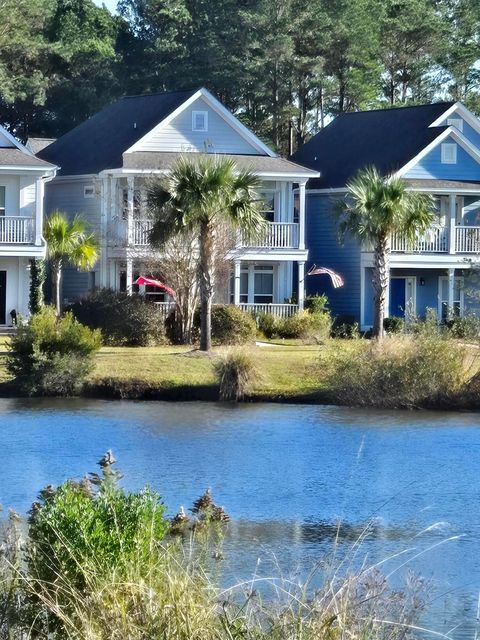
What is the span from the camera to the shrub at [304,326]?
145ft

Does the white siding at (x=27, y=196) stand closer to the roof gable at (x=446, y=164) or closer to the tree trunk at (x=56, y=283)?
the tree trunk at (x=56, y=283)

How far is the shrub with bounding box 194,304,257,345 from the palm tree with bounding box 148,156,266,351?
10.4 ft

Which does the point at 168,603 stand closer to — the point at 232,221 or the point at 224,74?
the point at 232,221

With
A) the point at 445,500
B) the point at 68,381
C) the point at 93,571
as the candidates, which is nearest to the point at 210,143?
the point at 68,381

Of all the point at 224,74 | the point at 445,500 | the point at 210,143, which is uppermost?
the point at 224,74

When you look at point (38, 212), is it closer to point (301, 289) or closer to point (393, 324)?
point (301, 289)

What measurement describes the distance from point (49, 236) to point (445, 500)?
26.6 meters

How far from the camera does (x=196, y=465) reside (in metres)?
23.0

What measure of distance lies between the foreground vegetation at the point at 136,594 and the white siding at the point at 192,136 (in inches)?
1450

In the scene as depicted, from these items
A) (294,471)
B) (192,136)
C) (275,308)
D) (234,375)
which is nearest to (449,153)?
(275,308)

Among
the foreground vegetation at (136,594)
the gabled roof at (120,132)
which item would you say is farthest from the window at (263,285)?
the foreground vegetation at (136,594)

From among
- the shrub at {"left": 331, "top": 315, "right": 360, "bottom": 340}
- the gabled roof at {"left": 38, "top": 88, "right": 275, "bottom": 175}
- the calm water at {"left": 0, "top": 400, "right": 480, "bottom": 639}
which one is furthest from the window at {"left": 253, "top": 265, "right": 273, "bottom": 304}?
the calm water at {"left": 0, "top": 400, "right": 480, "bottom": 639}

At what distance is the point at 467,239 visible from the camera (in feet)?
166

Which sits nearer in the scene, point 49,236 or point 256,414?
point 256,414
